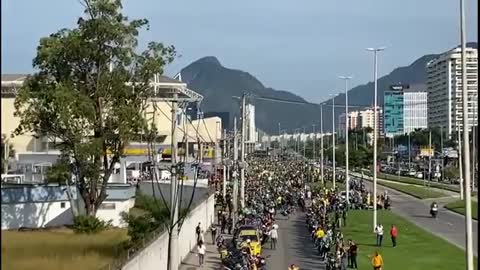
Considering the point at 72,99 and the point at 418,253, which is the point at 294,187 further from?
the point at 72,99

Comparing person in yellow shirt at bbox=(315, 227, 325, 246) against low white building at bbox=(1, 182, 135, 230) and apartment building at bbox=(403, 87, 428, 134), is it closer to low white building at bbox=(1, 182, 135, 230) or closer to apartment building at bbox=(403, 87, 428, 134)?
low white building at bbox=(1, 182, 135, 230)

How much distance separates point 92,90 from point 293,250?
10314 mm

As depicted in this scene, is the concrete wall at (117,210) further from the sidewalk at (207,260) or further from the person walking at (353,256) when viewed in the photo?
the person walking at (353,256)

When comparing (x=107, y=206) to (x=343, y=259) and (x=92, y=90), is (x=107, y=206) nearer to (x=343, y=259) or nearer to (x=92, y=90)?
(x=92, y=90)

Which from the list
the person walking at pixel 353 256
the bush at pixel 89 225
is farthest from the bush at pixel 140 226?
the person walking at pixel 353 256

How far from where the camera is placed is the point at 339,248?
2577cm

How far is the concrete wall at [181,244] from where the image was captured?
18708 millimetres

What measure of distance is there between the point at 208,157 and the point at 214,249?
46575 millimetres

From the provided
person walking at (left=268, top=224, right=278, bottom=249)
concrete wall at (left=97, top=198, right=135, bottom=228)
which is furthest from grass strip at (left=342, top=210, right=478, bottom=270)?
concrete wall at (left=97, top=198, right=135, bottom=228)

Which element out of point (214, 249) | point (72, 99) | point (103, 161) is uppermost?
point (72, 99)

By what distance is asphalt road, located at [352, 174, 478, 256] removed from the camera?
3619cm

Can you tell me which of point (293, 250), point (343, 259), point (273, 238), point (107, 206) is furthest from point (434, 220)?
point (107, 206)

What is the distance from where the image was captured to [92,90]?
2703 cm

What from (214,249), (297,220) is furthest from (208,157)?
(214,249)
